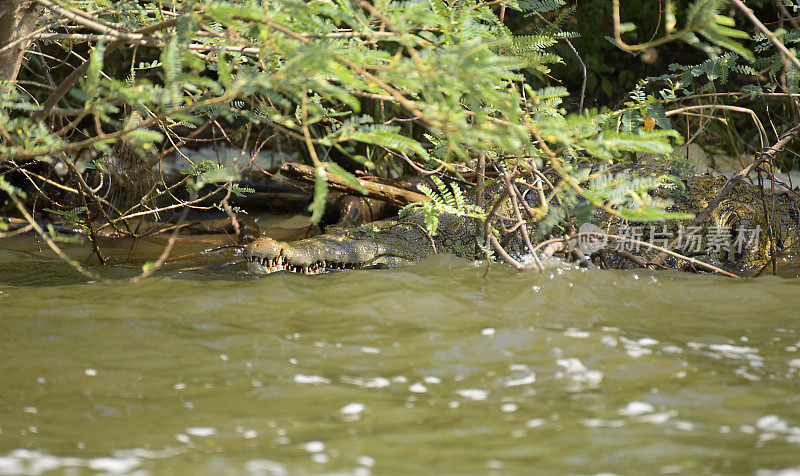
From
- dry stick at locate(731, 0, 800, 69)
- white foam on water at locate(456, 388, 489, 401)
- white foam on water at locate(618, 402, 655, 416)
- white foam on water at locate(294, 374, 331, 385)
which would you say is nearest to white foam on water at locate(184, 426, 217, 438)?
white foam on water at locate(294, 374, 331, 385)

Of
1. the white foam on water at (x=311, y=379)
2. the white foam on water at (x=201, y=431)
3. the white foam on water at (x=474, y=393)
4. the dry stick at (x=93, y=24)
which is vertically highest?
Answer: the dry stick at (x=93, y=24)

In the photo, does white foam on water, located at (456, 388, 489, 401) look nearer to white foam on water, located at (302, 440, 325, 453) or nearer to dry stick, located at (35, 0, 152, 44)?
white foam on water, located at (302, 440, 325, 453)

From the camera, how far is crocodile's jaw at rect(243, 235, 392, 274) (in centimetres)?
502

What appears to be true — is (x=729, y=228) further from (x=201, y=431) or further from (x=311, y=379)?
(x=201, y=431)

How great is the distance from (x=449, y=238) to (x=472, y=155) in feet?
2.37

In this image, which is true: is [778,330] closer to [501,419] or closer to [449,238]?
[501,419]

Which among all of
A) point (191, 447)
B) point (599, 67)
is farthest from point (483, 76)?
point (599, 67)

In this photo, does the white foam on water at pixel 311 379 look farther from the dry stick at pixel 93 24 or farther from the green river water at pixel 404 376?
the dry stick at pixel 93 24

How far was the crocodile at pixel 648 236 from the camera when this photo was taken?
17.6ft

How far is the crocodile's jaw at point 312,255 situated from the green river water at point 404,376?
1026mm

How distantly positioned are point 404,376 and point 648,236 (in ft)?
13.4

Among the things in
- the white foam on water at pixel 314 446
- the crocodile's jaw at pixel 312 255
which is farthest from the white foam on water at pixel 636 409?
the crocodile's jaw at pixel 312 255

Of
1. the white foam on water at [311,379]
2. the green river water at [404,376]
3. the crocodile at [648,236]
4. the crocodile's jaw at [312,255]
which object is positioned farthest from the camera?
the crocodile at [648,236]

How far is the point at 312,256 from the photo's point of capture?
5.14 metres
